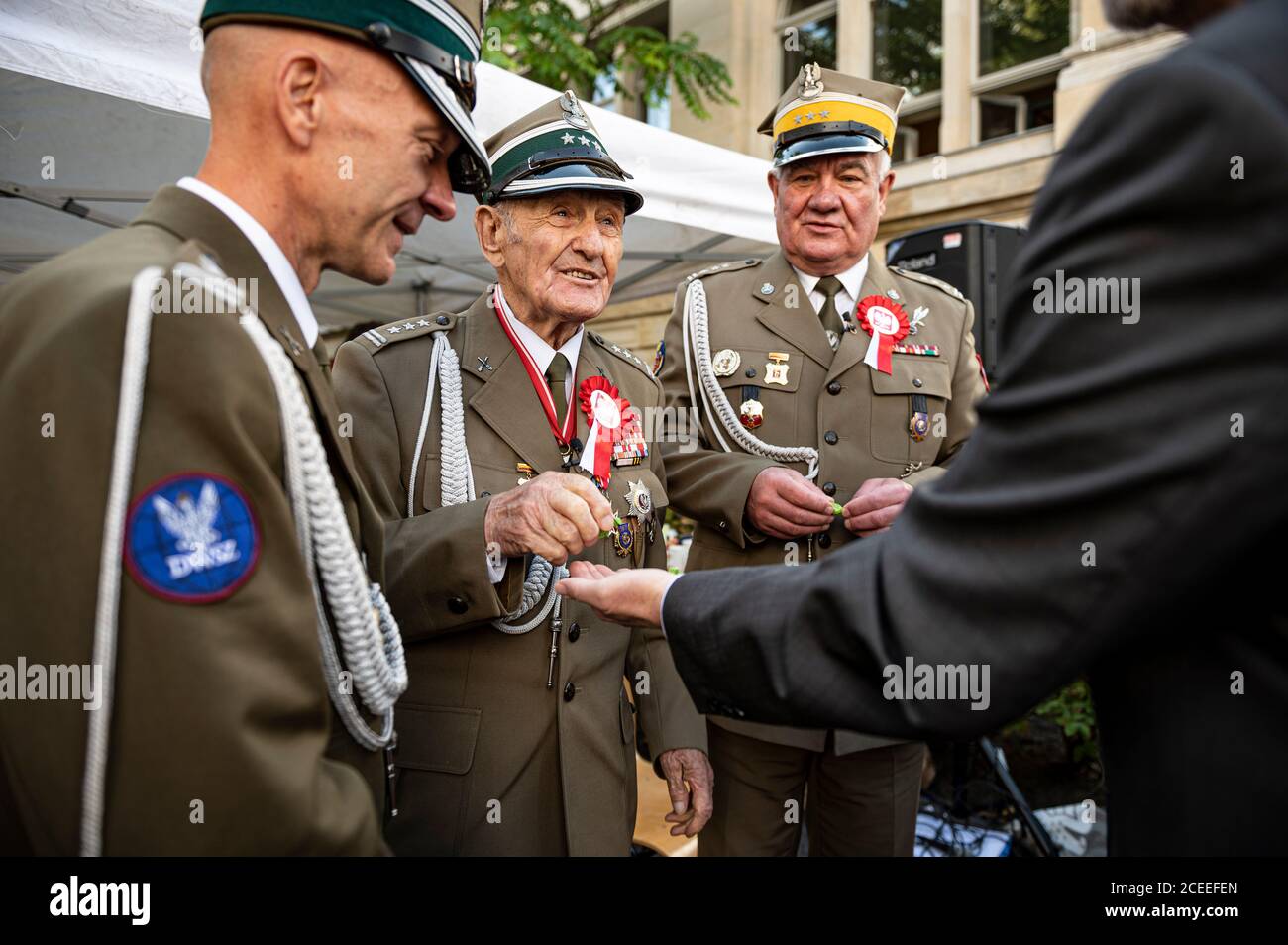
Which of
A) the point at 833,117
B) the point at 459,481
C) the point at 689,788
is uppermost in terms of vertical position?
the point at 833,117

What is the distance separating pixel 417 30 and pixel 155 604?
0.81 m

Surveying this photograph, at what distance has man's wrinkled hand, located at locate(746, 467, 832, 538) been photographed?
227 cm

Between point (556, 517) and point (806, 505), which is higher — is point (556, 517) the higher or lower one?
the lower one

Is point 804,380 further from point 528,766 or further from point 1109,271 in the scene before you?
point 1109,271

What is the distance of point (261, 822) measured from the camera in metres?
0.84

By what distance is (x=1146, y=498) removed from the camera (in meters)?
0.81

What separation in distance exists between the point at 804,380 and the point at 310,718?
1955 mm

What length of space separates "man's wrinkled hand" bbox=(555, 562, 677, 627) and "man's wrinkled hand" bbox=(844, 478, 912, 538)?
1.01 meters

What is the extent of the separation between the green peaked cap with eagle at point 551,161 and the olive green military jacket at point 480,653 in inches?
13.1

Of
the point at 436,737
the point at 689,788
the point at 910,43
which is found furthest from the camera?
the point at 910,43

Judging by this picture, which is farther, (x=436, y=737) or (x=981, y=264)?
(x=981, y=264)

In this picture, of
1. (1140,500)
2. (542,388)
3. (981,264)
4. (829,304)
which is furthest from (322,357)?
(981,264)

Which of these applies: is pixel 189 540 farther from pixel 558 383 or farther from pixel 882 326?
pixel 882 326
